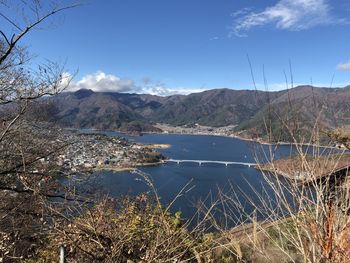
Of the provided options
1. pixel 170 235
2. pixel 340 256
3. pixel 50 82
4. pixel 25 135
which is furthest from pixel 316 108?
pixel 25 135

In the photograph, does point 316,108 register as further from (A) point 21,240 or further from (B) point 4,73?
(B) point 4,73

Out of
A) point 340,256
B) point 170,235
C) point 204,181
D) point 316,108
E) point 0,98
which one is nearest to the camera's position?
point 340,256

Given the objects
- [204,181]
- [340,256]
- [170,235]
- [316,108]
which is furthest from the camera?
[204,181]

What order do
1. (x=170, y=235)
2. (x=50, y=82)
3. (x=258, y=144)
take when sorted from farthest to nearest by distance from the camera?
(x=50, y=82) → (x=170, y=235) → (x=258, y=144)

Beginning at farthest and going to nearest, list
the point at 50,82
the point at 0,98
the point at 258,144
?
the point at 50,82
the point at 0,98
the point at 258,144

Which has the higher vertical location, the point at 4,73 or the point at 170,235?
the point at 4,73

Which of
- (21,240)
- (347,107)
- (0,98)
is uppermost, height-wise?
(0,98)

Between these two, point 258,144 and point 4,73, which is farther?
point 4,73

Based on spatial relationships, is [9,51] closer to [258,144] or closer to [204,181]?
[258,144]

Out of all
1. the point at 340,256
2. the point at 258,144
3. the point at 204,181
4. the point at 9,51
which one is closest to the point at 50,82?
the point at 9,51
